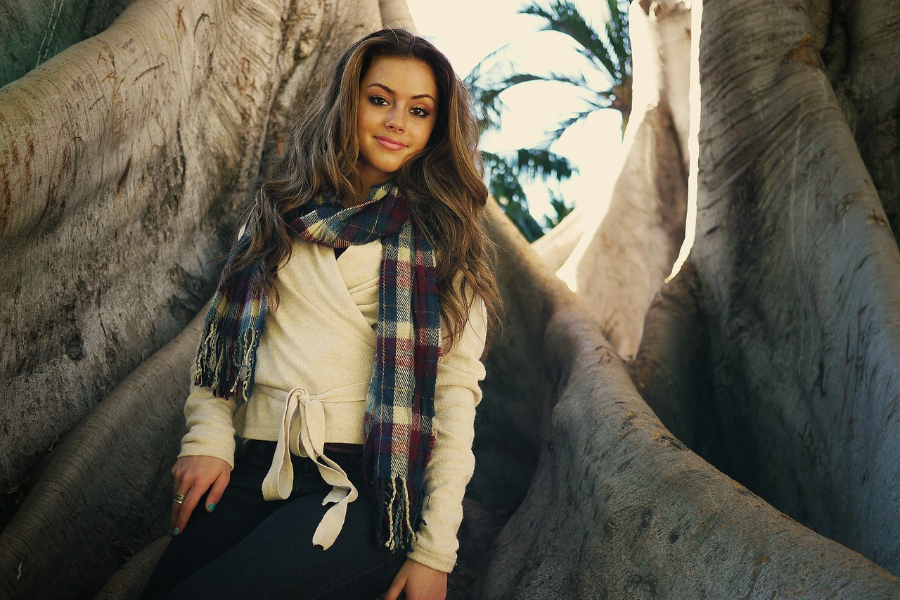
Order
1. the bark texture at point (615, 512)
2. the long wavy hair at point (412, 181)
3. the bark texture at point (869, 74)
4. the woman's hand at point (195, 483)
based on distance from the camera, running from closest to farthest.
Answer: the bark texture at point (615, 512)
the woman's hand at point (195, 483)
the long wavy hair at point (412, 181)
the bark texture at point (869, 74)

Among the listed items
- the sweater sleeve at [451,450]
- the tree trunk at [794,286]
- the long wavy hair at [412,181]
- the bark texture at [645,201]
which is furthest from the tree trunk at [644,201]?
the sweater sleeve at [451,450]

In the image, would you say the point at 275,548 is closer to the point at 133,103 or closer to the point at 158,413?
the point at 158,413

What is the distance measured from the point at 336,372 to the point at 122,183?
56.0 inches

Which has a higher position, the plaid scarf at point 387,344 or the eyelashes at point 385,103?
the eyelashes at point 385,103

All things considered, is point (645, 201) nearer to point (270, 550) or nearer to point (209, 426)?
point (209, 426)

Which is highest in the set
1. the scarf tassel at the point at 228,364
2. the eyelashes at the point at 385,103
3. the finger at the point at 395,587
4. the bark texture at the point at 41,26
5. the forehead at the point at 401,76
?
the bark texture at the point at 41,26

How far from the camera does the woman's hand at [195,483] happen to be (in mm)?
2049

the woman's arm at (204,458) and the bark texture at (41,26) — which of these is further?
the bark texture at (41,26)

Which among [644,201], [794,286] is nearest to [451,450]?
[794,286]

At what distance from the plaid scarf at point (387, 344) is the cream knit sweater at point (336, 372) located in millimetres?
42

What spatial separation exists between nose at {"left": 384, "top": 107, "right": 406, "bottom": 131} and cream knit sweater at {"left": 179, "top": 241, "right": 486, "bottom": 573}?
0.36m

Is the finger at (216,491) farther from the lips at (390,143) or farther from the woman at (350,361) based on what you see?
the lips at (390,143)

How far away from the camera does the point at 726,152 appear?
3.87 meters

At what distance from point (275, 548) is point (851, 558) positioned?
48.9 inches
